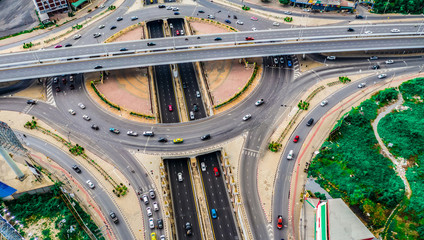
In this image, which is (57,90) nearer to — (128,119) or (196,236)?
(128,119)

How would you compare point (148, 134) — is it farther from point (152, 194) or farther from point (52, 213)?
point (52, 213)

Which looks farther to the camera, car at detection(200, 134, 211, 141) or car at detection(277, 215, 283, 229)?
car at detection(200, 134, 211, 141)

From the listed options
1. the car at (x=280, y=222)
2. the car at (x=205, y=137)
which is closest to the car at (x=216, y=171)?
the car at (x=205, y=137)

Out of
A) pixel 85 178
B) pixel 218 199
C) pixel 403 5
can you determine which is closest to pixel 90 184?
pixel 85 178

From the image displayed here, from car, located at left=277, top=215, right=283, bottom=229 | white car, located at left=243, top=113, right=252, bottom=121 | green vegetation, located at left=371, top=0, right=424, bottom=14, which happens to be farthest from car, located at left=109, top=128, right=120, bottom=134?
green vegetation, located at left=371, top=0, right=424, bottom=14

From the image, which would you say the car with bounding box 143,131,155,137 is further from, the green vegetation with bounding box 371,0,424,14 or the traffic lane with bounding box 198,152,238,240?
the green vegetation with bounding box 371,0,424,14

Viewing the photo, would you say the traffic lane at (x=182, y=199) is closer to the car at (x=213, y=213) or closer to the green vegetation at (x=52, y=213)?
the car at (x=213, y=213)
